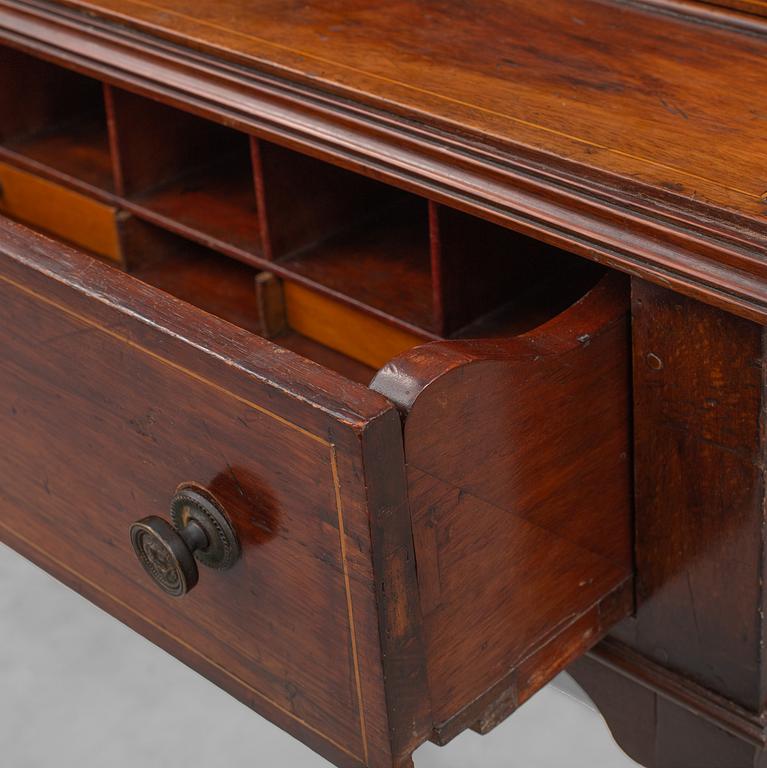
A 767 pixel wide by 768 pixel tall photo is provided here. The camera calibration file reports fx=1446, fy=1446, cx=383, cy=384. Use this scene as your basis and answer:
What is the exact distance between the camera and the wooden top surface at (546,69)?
2.84ft

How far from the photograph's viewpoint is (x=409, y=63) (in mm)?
1014

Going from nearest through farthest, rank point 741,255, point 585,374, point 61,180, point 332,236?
point 741,255
point 585,374
point 332,236
point 61,180

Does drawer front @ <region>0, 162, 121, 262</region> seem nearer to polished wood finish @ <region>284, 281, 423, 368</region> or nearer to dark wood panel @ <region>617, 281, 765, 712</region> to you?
polished wood finish @ <region>284, 281, 423, 368</region>

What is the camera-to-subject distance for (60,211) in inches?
54.6

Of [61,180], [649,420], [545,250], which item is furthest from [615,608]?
[61,180]

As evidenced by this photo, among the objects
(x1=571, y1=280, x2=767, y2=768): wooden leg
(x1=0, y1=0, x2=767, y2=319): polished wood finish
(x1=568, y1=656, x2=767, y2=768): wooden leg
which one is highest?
(x1=0, y1=0, x2=767, y2=319): polished wood finish

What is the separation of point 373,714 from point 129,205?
1.90 feet

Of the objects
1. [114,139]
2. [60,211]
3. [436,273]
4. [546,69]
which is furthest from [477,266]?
[60,211]

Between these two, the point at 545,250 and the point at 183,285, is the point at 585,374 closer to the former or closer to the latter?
the point at 545,250

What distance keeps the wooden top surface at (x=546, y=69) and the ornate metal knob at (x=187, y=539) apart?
286 mm

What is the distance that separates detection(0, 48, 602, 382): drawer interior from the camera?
3.49 ft

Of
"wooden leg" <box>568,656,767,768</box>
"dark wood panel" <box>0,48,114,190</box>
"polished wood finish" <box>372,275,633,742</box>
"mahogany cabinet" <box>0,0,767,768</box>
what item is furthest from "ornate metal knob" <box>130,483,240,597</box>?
"dark wood panel" <box>0,48,114,190</box>

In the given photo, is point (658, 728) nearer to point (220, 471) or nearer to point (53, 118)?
point (220, 471)

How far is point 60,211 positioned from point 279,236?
34 cm
